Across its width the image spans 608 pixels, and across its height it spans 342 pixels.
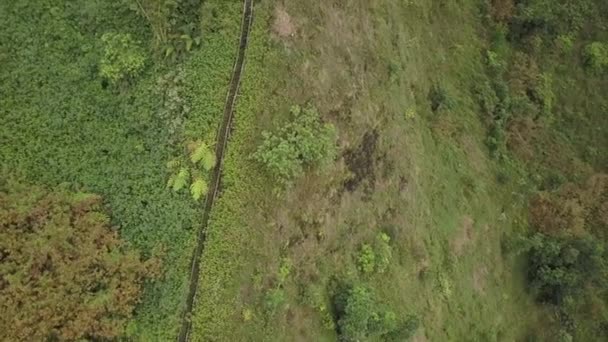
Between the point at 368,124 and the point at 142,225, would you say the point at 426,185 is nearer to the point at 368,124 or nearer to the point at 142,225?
the point at 368,124

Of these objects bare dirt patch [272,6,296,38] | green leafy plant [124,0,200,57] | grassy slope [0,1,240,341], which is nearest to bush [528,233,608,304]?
bare dirt patch [272,6,296,38]

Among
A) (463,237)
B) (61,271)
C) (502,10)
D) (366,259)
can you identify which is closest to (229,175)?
(61,271)

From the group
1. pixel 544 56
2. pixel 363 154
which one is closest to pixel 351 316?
pixel 363 154

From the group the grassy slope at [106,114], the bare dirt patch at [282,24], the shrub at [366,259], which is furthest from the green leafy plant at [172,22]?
the shrub at [366,259]

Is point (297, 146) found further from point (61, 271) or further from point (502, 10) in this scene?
point (502, 10)

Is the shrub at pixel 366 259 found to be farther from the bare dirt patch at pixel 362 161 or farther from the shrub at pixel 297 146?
the shrub at pixel 297 146

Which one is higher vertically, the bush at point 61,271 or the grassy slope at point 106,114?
the grassy slope at point 106,114

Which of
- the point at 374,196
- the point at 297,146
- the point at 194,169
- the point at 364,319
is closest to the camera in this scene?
the point at 194,169
